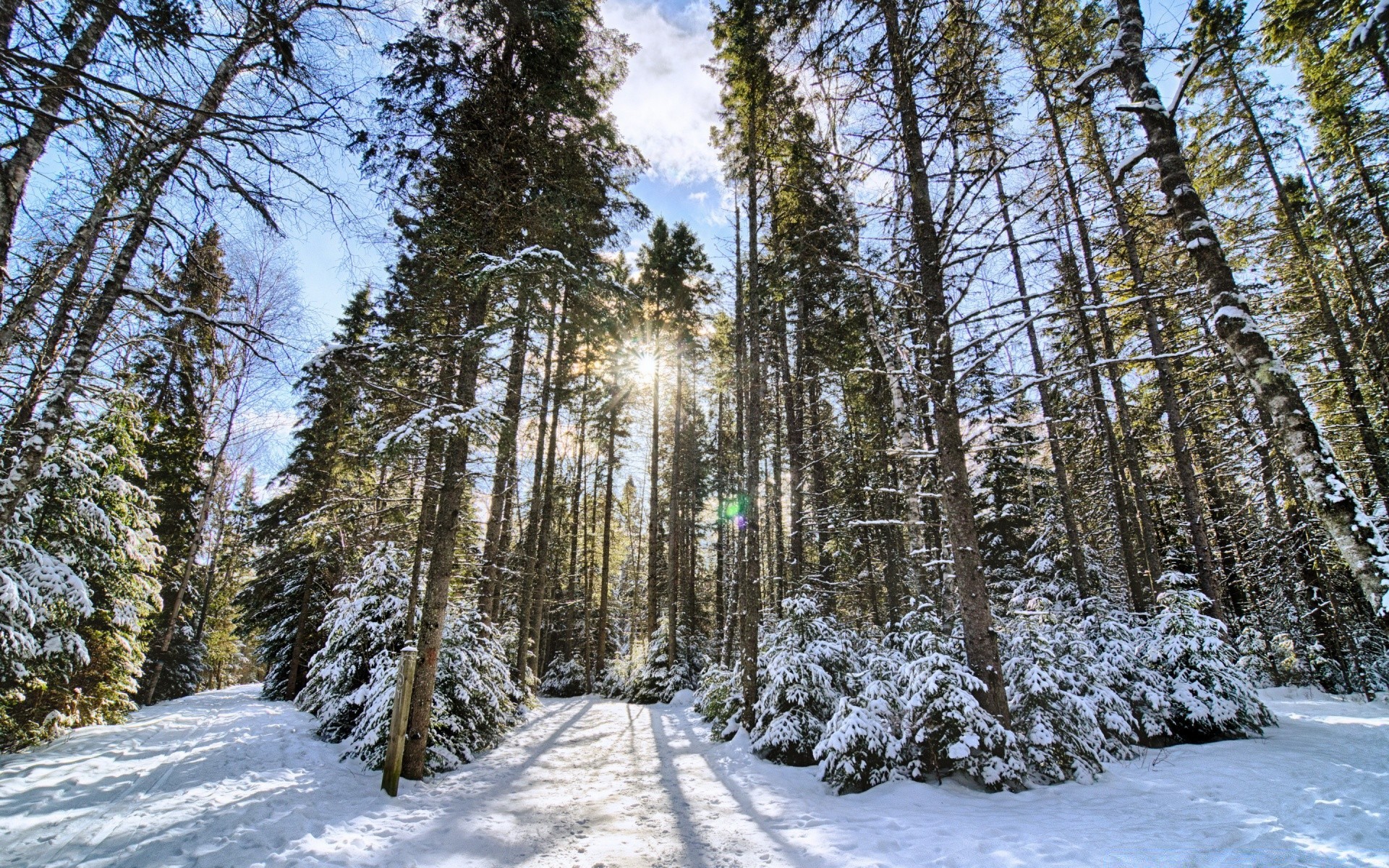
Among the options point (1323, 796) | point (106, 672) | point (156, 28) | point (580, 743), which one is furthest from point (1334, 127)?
point (106, 672)

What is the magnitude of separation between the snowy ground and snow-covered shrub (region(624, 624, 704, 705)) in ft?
30.1

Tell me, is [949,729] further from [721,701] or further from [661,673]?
[661,673]

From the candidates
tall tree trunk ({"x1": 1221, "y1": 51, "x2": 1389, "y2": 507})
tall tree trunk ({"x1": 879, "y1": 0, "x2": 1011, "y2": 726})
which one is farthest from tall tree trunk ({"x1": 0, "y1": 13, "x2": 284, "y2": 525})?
tall tree trunk ({"x1": 1221, "y1": 51, "x2": 1389, "y2": 507})

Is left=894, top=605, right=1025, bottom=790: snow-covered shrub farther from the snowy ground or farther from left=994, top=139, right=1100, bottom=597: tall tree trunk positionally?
left=994, top=139, right=1100, bottom=597: tall tree trunk

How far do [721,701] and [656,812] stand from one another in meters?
5.58

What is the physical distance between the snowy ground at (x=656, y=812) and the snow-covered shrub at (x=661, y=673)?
9162 mm

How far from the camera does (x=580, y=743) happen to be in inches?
380

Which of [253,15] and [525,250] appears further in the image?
[525,250]

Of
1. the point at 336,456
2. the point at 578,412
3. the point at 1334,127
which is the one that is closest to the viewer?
the point at 1334,127

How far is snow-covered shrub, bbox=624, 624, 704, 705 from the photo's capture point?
16.7 metres

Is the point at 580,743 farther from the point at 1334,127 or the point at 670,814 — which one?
the point at 1334,127

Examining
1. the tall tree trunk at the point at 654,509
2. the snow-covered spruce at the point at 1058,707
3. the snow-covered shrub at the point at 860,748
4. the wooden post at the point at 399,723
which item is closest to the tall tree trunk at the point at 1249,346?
the snow-covered spruce at the point at 1058,707

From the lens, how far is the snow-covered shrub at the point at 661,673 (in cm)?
1669

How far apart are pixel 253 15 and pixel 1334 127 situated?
18.9 m
